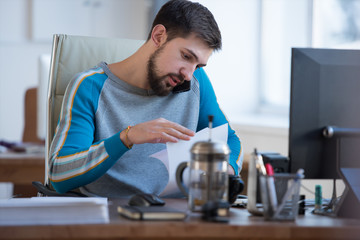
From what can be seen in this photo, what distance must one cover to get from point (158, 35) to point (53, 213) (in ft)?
2.80

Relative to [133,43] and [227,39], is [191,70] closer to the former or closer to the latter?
[133,43]

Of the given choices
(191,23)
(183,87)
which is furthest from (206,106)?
(191,23)

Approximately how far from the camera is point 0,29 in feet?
14.1

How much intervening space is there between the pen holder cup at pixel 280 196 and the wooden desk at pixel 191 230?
31 millimetres

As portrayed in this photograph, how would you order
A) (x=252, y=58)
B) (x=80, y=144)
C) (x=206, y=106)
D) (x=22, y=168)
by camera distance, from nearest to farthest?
1. (x=80, y=144)
2. (x=206, y=106)
3. (x=22, y=168)
4. (x=252, y=58)

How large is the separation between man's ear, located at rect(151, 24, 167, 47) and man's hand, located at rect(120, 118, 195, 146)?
1.41 ft

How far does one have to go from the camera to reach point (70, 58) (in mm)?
1914

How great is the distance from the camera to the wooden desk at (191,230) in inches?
38.8

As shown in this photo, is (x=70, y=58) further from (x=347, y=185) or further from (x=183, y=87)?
(x=347, y=185)

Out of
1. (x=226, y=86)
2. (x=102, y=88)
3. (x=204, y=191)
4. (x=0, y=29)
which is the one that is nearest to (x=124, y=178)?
(x=102, y=88)

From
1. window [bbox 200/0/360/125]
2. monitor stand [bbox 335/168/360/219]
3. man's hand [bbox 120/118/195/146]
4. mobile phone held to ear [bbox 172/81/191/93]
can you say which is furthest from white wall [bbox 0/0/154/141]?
monitor stand [bbox 335/168/360/219]

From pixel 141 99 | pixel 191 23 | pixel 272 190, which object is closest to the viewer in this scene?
pixel 272 190

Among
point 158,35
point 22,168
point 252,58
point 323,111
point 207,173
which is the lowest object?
point 22,168

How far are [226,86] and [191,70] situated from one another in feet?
6.50
